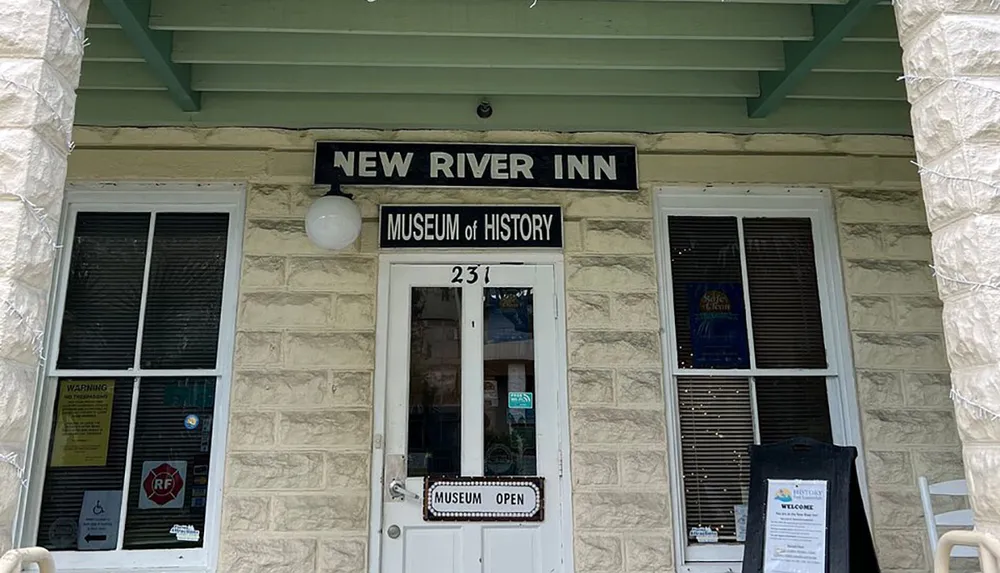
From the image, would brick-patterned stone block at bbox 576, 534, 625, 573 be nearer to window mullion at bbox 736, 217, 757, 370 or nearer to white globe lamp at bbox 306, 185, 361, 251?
window mullion at bbox 736, 217, 757, 370

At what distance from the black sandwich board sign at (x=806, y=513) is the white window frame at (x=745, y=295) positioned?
571 mm

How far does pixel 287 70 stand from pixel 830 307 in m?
3.06

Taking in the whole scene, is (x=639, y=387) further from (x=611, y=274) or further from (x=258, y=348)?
(x=258, y=348)

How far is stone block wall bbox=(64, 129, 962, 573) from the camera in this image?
3.40 m

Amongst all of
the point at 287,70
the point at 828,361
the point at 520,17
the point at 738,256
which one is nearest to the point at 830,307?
the point at 828,361

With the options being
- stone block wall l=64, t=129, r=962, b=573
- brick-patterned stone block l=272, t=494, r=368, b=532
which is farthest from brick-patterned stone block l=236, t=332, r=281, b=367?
brick-patterned stone block l=272, t=494, r=368, b=532

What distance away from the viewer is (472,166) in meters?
3.79

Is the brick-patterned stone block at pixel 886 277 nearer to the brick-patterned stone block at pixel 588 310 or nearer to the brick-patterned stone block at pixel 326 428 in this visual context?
the brick-patterned stone block at pixel 588 310

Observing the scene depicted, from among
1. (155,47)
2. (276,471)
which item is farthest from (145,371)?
(155,47)

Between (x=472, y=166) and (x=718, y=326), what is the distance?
1542 mm

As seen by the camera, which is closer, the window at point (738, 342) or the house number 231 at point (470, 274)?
the window at point (738, 342)

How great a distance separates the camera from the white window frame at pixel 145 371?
331cm

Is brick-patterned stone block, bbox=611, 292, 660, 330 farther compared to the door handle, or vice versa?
brick-patterned stone block, bbox=611, 292, 660, 330

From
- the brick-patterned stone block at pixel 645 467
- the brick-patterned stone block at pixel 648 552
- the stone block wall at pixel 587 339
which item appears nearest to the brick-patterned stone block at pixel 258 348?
the stone block wall at pixel 587 339
